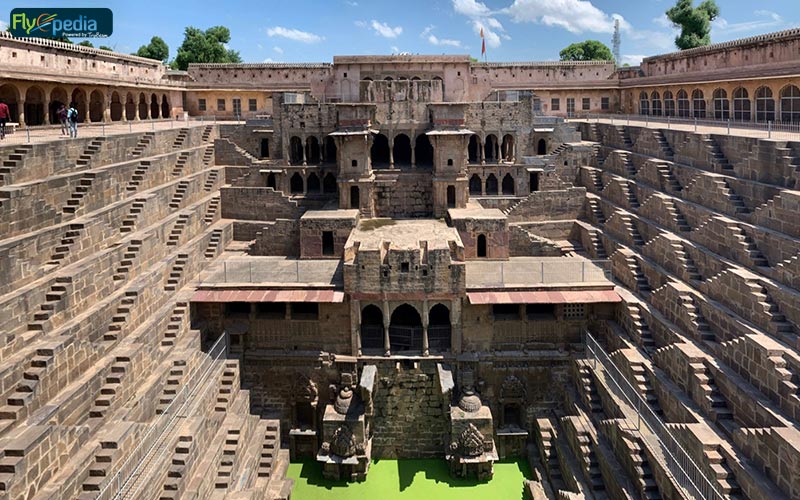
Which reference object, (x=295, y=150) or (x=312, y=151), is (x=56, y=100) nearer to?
(x=295, y=150)

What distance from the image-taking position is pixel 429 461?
2358 centimetres

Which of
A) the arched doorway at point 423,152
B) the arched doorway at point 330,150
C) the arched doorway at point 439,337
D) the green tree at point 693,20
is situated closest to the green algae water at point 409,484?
the arched doorway at point 439,337

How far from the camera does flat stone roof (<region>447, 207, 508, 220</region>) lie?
1131 inches

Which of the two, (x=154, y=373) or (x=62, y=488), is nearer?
(x=62, y=488)

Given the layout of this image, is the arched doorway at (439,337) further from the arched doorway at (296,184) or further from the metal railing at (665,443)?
the arched doorway at (296,184)

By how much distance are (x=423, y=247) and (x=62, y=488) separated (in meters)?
14.0

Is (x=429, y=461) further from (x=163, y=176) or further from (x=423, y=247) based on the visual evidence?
(x=163, y=176)

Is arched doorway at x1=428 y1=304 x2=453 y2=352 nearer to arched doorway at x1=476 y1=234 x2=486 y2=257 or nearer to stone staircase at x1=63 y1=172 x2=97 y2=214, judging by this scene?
arched doorway at x1=476 y1=234 x2=486 y2=257

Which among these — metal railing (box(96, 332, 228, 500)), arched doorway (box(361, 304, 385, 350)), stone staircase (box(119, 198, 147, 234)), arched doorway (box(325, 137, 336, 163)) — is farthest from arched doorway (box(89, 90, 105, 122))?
arched doorway (box(361, 304, 385, 350))

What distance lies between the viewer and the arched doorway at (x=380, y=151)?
3562 cm

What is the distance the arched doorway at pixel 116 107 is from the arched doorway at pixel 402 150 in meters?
18.0

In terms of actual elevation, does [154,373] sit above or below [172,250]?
below

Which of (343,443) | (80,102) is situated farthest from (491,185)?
(80,102)

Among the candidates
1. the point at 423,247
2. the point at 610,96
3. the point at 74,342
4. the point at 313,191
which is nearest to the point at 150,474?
the point at 74,342
